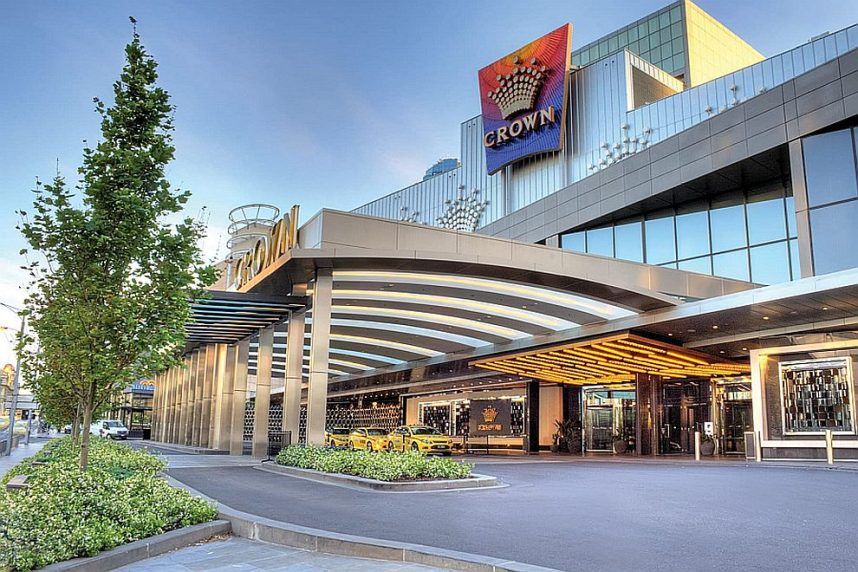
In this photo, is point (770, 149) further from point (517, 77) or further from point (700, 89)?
point (517, 77)

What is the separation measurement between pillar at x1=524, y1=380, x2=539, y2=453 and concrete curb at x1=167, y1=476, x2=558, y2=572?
3386cm

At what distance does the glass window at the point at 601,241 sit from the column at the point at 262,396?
16.3 m

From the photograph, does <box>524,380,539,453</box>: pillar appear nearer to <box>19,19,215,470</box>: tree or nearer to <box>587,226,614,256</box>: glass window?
<box>587,226,614,256</box>: glass window

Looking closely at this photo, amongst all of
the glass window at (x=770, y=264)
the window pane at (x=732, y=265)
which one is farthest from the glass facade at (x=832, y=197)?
the window pane at (x=732, y=265)

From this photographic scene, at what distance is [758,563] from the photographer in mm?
7121

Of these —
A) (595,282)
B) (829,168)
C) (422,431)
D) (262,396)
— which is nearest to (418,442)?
(422,431)

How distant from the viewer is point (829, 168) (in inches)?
929

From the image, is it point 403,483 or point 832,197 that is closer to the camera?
point 403,483

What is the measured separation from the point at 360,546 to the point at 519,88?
3849cm

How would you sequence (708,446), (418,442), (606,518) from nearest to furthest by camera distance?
(606,518) < (418,442) < (708,446)

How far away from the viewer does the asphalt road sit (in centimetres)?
750

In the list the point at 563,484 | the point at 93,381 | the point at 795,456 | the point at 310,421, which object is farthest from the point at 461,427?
the point at 93,381

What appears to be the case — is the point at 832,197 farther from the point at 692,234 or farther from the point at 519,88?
the point at 519,88

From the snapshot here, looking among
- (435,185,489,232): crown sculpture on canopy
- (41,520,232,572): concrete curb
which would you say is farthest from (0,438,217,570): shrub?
(435,185,489,232): crown sculpture on canopy
